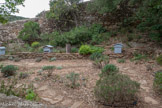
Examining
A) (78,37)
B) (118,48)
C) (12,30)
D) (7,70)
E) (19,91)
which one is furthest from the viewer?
(12,30)

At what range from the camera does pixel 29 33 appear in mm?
8953

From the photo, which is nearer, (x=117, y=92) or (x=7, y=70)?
(x=117, y=92)

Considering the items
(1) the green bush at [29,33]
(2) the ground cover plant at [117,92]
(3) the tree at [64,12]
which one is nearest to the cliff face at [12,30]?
(1) the green bush at [29,33]

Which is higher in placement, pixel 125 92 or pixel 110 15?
pixel 110 15

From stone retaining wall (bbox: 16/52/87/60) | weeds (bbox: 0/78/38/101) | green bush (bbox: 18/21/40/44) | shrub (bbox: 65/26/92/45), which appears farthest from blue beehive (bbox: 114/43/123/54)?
green bush (bbox: 18/21/40/44)

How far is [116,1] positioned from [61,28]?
5.13 metres

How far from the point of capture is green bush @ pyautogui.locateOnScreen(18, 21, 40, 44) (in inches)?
352

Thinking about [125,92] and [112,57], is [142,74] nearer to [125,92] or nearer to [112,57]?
[125,92]

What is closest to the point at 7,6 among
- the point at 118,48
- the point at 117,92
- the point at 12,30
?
the point at 117,92

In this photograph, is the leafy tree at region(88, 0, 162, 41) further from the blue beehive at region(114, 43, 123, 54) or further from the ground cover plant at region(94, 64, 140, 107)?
the ground cover plant at region(94, 64, 140, 107)

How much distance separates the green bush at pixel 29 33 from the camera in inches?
352

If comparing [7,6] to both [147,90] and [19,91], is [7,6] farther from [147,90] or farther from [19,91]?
[147,90]

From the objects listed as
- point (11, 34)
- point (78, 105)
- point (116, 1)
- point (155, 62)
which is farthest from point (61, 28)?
point (78, 105)

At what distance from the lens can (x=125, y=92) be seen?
6.08 feet
